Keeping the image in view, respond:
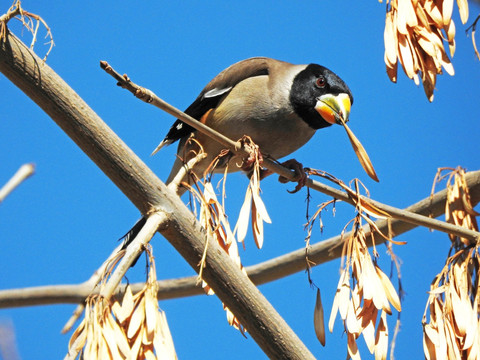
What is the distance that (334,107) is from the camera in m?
3.99

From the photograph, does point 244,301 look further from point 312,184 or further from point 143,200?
point 312,184

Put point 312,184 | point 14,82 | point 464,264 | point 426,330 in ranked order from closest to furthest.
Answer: point 14,82 → point 426,330 → point 464,264 → point 312,184

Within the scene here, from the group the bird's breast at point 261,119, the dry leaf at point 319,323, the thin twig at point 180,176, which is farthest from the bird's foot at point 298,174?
the dry leaf at point 319,323

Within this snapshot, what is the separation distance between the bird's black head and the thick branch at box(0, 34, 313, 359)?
6.14ft

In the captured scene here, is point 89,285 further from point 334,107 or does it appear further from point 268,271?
point 334,107

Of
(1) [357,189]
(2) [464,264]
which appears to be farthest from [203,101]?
(2) [464,264]

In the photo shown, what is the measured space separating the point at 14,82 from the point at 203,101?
2.10 metres

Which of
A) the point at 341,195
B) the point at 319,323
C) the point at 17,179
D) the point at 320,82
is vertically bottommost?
the point at 319,323

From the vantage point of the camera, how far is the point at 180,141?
4.44 metres

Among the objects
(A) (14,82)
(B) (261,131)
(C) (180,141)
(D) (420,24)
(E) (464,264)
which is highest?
(C) (180,141)

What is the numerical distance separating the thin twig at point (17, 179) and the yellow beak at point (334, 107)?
1.75 m

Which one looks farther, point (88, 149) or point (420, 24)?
point (420, 24)

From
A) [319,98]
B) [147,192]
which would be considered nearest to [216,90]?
[319,98]

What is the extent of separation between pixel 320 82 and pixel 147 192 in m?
2.19
